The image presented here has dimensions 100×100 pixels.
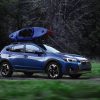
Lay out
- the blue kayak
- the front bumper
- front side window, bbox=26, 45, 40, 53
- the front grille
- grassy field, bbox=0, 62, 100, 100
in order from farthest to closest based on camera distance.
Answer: the blue kayak, front side window, bbox=26, 45, 40, 53, the front grille, the front bumper, grassy field, bbox=0, 62, 100, 100

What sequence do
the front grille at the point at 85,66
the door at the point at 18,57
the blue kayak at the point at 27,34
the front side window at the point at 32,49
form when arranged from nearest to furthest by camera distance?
the front grille at the point at 85,66, the front side window at the point at 32,49, the door at the point at 18,57, the blue kayak at the point at 27,34

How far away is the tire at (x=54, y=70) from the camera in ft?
64.1

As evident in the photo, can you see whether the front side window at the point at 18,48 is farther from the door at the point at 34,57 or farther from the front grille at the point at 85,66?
the front grille at the point at 85,66

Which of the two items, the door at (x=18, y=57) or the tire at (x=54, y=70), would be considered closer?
the tire at (x=54, y=70)

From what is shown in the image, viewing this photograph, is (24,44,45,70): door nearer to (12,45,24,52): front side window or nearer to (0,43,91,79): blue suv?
(0,43,91,79): blue suv

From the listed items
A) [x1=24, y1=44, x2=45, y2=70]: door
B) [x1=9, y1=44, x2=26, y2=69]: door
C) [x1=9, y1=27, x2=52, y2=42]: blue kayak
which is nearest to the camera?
[x1=24, y1=44, x2=45, y2=70]: door

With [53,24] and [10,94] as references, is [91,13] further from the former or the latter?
[10,94]

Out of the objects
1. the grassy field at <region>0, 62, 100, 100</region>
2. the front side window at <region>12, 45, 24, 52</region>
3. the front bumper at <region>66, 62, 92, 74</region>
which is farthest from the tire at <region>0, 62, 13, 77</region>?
the grassy field at <region>0, 62, 100, 100</region>

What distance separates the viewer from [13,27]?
140 ft

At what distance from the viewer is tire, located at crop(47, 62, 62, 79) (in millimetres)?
19531

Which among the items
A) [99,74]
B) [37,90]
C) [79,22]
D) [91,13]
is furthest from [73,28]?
[37,90]

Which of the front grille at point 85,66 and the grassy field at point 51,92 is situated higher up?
the front grille at point 85,66

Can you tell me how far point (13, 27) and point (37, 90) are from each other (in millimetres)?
36441

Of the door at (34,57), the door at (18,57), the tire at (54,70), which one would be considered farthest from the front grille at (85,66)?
the door at (18,57)
